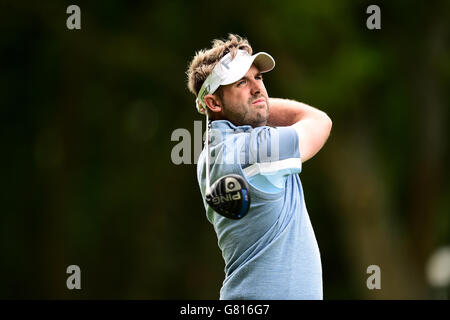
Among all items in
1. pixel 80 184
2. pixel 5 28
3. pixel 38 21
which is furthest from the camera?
pixel 80 184

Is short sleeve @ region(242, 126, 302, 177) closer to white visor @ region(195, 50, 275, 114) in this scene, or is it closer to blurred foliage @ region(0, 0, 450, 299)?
white visor @ region(195, 50, 275, 114)

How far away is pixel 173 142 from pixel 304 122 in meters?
13.1

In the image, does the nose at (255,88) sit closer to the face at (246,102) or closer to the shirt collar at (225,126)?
the face at (246,102)

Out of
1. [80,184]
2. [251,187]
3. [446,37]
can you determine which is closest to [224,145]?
[251,187]

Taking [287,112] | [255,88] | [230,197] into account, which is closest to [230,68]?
[255,88]

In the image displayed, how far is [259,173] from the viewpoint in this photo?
6.37 m

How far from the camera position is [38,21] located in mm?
18516

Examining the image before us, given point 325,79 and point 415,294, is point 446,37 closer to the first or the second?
point 325,79

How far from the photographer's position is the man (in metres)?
6.38

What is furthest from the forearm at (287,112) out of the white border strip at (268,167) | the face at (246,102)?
the white border strip at (268,167)

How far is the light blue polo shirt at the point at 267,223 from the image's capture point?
6371mm

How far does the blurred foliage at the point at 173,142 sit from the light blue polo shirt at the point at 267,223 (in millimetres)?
10633

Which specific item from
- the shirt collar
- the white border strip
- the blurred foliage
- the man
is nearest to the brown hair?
the man

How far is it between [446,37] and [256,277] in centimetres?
1221
